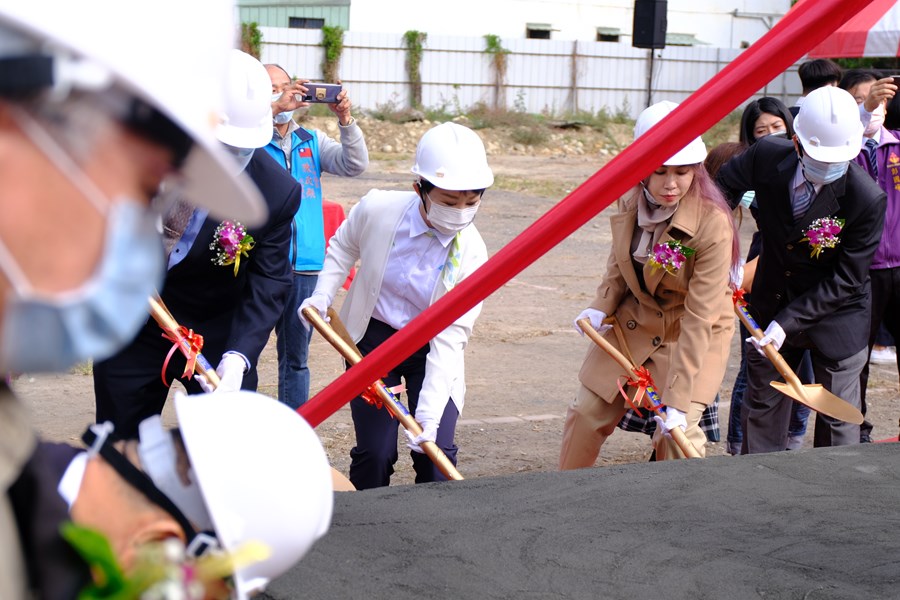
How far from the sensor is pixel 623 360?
3973 millimetres

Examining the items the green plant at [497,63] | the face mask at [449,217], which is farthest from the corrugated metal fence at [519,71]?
the face mask at [449,217]

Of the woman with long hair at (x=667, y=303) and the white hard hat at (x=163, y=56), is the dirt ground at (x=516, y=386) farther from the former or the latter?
the white hard hat at (x=163, y=56)

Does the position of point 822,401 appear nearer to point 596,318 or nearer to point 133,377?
point 596,318

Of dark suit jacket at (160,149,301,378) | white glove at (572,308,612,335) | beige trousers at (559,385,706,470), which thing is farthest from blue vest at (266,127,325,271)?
beige trousers at (559,385,706,470)

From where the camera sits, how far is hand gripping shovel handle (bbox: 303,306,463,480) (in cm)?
353

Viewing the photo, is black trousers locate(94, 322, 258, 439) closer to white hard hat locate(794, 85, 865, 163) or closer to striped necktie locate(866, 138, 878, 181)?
white hard hat locate(794, 85, 865, 163)

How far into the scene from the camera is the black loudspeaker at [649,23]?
15.1m

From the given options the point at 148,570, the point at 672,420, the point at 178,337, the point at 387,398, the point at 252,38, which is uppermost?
the point at 252,38

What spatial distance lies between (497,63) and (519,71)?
0.60 metres

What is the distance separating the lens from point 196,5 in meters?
0.99

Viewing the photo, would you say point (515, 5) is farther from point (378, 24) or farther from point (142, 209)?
point (142, 209)

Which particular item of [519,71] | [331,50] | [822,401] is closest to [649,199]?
[822,401]

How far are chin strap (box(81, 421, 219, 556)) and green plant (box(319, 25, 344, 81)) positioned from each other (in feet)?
65.6

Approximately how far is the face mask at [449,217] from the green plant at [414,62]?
18428 millimetres
